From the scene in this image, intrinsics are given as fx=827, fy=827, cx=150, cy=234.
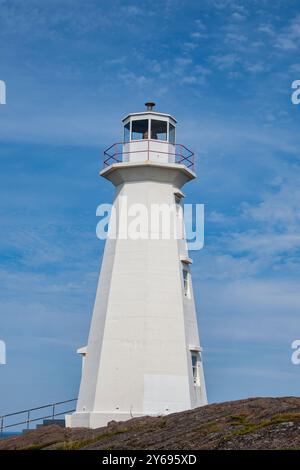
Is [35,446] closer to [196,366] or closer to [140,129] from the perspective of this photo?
[196,366]

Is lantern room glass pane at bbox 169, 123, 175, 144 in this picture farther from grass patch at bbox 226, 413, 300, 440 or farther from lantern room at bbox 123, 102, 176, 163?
grass patch at bbox 226, 413, 300, 440

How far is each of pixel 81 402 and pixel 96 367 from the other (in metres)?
1.99

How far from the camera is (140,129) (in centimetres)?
3597

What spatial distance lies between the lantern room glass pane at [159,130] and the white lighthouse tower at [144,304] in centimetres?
4

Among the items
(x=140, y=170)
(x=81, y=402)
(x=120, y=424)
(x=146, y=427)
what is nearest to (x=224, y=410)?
(x=146, y=427)

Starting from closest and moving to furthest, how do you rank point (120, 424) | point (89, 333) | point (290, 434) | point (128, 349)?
1. point (290, 434)
2. point (120, 424)
3. point (128, 349)
4. point (89, 333)

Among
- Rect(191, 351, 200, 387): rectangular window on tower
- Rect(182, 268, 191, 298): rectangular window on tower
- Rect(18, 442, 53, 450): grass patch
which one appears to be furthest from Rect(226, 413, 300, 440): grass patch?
Rect(182, 268, 191, 298): rectangular window on tower

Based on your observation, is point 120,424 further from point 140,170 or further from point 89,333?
point 140,170

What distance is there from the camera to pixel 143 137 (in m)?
35.9

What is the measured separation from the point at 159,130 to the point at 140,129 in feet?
2.73

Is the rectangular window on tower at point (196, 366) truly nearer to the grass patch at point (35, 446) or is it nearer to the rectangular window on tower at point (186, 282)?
the rectangular window on tower at point (186, 282)

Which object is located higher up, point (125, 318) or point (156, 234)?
point (156, 234)

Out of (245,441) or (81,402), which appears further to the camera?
(81,402)

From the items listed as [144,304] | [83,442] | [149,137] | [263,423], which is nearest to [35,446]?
[83,442]
